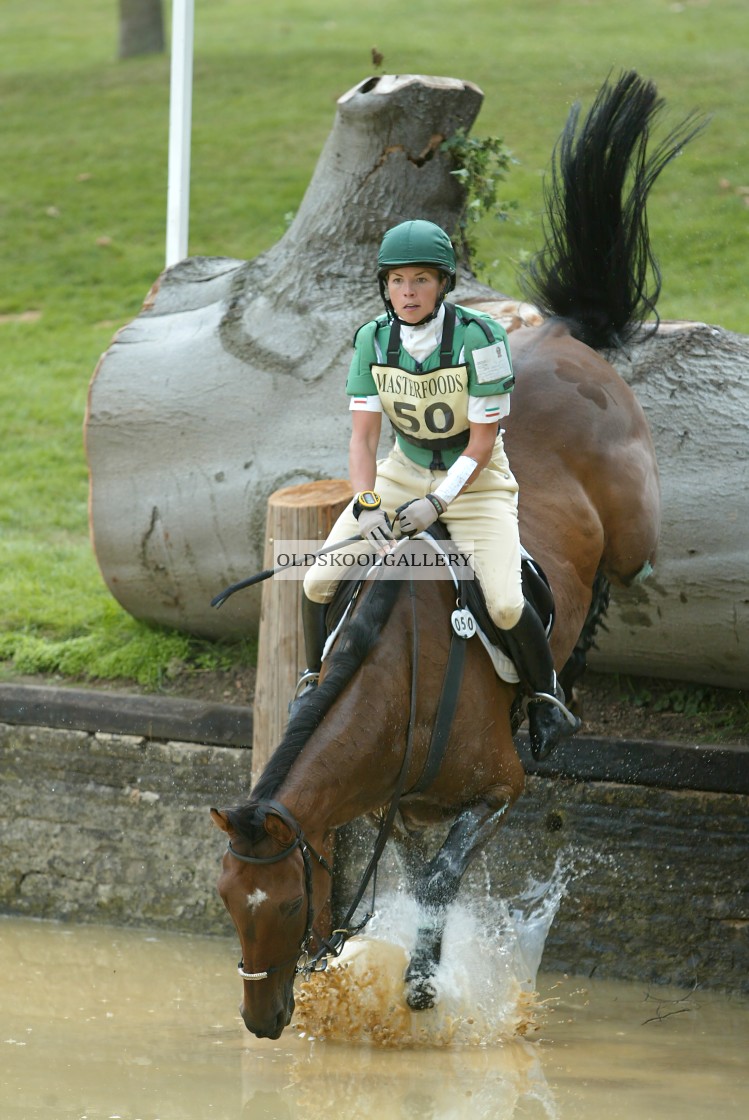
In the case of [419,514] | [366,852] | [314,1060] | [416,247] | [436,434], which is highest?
[416,247]

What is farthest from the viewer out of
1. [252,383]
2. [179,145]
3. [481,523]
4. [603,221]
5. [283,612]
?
[179,145]

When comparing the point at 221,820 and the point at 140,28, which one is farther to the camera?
the point at 140,28

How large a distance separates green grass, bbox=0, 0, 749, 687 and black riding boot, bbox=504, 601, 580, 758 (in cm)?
216

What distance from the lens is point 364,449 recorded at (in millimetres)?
4094

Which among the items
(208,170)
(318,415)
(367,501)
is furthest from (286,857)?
(208,170)

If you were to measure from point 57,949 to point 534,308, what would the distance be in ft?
10.9

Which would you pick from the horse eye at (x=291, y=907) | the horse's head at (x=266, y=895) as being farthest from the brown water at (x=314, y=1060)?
the horse eye at (x=291, y=907)

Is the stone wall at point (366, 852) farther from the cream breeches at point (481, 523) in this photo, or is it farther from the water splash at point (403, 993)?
the cream breeches at point (481, 523)

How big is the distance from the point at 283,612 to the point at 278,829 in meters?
1.56

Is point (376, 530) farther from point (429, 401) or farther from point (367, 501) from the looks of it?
point (429, 401)

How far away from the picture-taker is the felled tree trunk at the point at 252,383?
5.97m

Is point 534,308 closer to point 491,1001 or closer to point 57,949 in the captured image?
point 491,1001

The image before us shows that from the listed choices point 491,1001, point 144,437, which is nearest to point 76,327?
point 144,437

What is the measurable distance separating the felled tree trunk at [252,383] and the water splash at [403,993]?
2.13 meters
